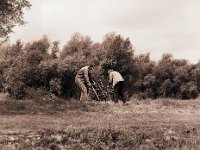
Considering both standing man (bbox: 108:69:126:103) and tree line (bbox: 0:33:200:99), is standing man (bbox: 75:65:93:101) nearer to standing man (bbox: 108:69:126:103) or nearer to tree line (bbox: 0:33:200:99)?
standing man (bbox: 108:69:126:103)

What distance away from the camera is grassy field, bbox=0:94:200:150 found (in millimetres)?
18172

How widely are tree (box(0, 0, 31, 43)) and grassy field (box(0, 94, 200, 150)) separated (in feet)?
24.1

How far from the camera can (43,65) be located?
2854 inches

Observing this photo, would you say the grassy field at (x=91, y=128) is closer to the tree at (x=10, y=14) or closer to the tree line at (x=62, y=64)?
the tree at (x=10, y=14)

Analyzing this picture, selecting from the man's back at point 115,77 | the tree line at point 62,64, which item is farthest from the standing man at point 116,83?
the tree line at point 62,64

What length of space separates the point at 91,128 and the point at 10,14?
16544mm

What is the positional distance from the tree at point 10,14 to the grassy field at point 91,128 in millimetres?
7339

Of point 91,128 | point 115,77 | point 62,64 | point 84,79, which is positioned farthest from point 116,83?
point 62,64

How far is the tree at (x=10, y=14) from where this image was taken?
32312 mm

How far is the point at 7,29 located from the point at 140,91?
70.2m

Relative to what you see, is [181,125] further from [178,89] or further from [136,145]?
[178,89]

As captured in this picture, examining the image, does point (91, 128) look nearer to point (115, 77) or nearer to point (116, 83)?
point (116, 83)

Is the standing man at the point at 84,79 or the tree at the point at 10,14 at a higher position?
the tree at the point at 10,14

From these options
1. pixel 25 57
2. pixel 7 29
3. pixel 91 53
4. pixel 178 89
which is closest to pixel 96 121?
pixel 7 29
